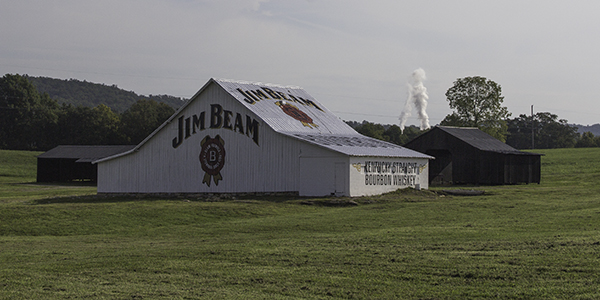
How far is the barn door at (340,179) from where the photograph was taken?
36594mm

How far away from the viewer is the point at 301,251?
16672 mm

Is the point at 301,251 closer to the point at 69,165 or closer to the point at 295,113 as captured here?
the point at 295,113

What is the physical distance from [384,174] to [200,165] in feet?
41.3

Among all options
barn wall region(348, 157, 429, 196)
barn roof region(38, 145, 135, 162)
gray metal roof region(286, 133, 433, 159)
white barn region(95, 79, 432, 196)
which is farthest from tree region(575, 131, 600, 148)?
barn wall region(348, 157, 429, 196)

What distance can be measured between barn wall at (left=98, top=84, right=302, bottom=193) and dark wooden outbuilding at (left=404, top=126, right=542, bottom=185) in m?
23.5

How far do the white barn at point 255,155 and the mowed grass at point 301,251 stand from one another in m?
5.71

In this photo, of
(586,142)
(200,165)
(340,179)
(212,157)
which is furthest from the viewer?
(586,142)

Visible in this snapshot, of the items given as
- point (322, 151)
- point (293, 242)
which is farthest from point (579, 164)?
point (293, 242)

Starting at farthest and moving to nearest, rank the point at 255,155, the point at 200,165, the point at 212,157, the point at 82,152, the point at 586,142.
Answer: the point at 586,142 → the point at 82,152 → the point at 200,165 → the point at 212,157 → the point at 255,155

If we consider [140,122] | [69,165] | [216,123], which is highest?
[140,122]

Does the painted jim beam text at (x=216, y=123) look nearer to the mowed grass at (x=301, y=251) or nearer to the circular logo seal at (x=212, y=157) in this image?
the circular logo seal at (x=212, y=157)

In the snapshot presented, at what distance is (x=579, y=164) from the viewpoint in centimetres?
8125

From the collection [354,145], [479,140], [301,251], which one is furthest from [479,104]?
[301,251]

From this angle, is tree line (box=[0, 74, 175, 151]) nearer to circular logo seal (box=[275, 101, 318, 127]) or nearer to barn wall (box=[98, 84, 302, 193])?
barn wall (box=[98, 84, 302, 193])
